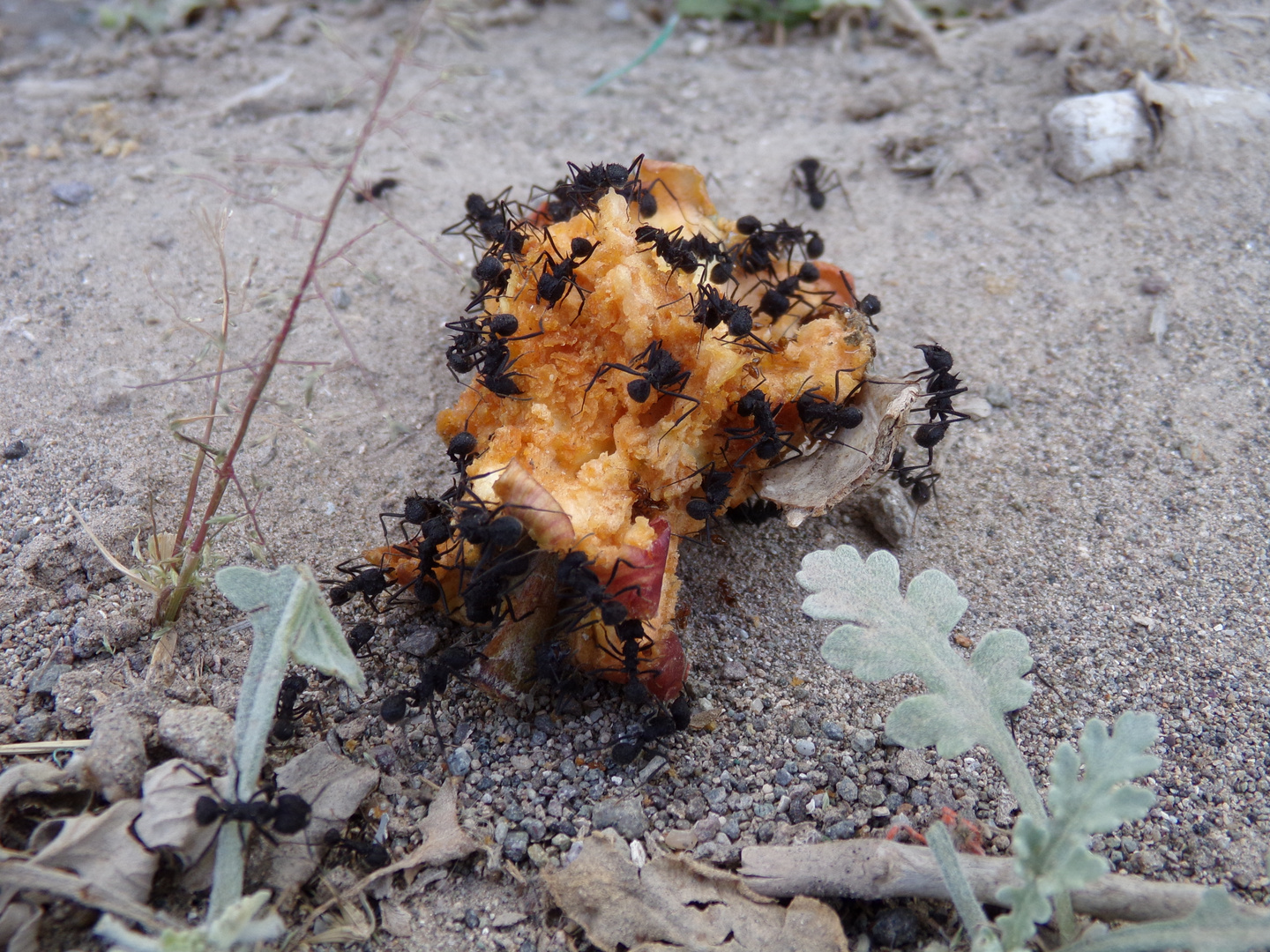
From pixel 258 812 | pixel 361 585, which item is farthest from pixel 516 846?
pixel 361 585

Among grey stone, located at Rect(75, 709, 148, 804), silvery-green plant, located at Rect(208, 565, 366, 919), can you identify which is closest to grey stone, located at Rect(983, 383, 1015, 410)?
silvery-green plant, located at Rect(208, 565, 366, 919)

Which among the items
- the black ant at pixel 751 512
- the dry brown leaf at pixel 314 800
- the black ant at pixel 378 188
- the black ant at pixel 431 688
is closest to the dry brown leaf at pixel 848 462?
the black ant at pixel 751 512

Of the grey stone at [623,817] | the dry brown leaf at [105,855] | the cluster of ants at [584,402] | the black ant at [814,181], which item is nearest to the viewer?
the dry brown leaf at [105,855]

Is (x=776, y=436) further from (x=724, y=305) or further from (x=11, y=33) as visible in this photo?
(x=11, y=33)

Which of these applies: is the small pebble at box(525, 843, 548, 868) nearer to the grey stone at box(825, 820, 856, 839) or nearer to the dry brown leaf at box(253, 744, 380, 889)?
the dry brown leaf at box(253, 744, 380, 889)

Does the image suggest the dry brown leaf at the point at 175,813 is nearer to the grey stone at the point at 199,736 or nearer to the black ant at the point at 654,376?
the grey stone at the point at 199,736

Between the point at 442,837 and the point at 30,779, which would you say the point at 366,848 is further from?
the point at 30,779
